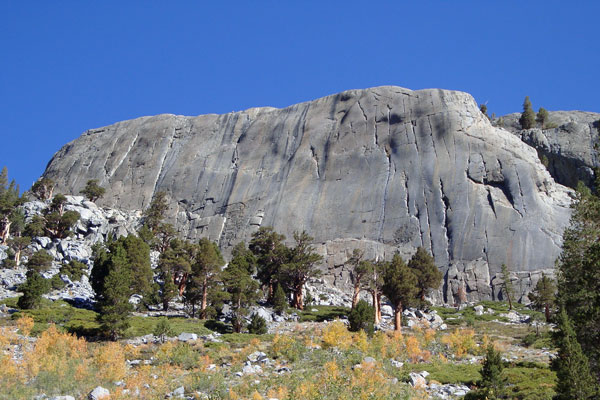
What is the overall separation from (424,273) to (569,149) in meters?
55.6

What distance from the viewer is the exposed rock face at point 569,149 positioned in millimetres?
110500

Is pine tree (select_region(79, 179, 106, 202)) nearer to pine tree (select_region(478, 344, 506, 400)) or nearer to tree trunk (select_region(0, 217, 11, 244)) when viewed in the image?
tree trunk (select_region(0, 217, 11, 244))

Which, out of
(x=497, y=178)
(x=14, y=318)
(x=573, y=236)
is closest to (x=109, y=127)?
(x=497, y=178)

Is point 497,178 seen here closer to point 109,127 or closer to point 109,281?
point 109,281

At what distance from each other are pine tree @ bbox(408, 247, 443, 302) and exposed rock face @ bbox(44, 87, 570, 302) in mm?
9709

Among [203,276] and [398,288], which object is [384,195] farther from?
[203,276]

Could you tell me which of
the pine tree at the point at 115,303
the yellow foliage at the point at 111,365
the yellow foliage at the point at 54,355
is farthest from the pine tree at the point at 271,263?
→ the yellow foliage at the point at 111,365

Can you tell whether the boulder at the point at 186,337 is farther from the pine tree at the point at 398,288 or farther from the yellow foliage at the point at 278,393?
the pine tree at the point at 398,288

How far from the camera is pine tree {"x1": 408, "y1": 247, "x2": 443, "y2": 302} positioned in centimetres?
7437

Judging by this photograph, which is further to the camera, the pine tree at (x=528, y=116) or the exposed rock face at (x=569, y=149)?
the pine tree at (x=528, y=116)

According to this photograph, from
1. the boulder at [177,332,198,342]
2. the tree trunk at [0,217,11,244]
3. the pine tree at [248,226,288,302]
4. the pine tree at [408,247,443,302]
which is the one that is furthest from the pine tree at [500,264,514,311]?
the tree trunk at [0,217,11,244]

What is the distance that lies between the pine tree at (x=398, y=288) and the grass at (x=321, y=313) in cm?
466

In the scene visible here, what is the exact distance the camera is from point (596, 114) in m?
126

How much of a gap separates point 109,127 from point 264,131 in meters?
45.2
